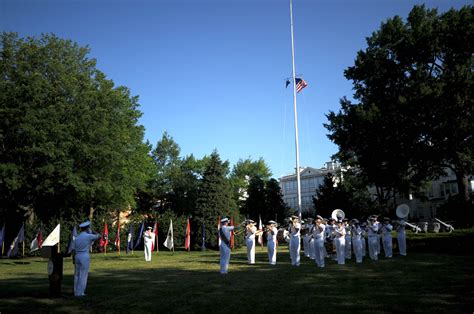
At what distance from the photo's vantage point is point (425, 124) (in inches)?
1368

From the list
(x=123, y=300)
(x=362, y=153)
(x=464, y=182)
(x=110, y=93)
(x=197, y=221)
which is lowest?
(x=123, y=300)

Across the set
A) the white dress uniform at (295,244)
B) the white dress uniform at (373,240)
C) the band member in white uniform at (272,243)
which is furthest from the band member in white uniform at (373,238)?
the band member in white uniform at (272,243)

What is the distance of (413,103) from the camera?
34344 mm

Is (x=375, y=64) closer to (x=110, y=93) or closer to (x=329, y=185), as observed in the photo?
(x=329, y=185)

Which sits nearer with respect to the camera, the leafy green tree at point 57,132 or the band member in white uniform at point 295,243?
the band member in white uniform at point 295,243

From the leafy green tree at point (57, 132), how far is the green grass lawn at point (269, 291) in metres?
19.3

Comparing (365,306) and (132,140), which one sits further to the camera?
(132,140)

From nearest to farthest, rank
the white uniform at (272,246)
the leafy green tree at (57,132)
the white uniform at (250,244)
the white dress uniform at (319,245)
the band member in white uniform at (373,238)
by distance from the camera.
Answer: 1. the white dress uniform at (319,245)
2. the white uniform at (272,246)
3. the white uniform at (250,244)
4. the band member in white uniform at (373,238)
5. the leafy green tree at (57,132)

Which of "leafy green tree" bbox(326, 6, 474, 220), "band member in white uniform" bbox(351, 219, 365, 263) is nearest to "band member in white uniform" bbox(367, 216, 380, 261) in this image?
"band member in white uniform" bbox(351, 219, 365, 263)

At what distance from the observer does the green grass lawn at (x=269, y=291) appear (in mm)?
9656

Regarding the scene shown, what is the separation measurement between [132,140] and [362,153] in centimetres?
2629

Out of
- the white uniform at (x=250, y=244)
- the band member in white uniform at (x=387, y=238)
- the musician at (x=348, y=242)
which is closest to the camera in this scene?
the white uniform at (x=250, y=244)

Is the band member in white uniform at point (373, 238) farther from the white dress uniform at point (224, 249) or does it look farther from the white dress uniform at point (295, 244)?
the white dress uniform at point (224, 249)

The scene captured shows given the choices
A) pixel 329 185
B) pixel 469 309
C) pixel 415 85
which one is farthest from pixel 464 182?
pixel 469 309
